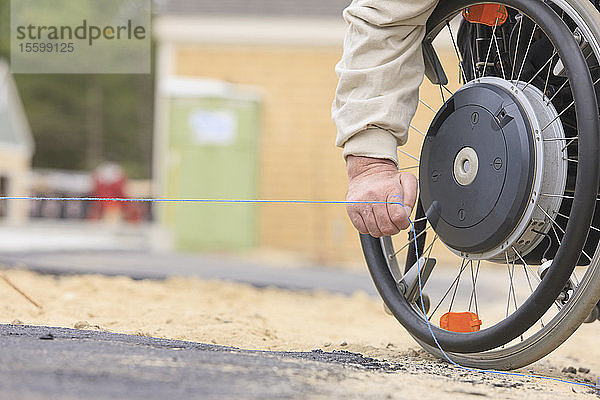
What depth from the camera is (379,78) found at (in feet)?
6.00

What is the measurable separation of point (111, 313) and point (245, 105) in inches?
248

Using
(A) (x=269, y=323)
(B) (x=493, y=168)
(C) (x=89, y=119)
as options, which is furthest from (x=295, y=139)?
(C) (x=89, y=119)

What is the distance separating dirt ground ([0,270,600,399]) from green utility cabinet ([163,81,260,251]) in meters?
4.38

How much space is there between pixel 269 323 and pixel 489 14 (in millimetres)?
1222

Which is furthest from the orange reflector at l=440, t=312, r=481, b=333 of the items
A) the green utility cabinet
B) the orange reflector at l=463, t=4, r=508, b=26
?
the green utility cabinet

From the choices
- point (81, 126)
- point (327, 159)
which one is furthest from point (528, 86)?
point (81, 126)

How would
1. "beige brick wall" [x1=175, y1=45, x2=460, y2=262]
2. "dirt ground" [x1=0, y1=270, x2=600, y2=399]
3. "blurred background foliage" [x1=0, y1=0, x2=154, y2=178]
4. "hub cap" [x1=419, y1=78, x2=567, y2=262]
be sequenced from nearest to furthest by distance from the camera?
1. "dirt ground" [x1=0, y1=270, x2=600, y2=399]
2. "hub cap" [x1=419, y1=78, x2=567, y2=262]
3. "beige brick wall" [x1=175, y1=45, x2=460, y2=262]
4. "blurred background foliage" [x1=0, y1=0, x2=154, y2=178]

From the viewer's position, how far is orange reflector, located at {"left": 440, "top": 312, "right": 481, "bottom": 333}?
5.85 feet

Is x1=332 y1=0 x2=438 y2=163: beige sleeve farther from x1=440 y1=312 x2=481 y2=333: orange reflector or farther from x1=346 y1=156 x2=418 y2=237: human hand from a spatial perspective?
x1=440 y1=312 x2=481 y2=333: orange reflector

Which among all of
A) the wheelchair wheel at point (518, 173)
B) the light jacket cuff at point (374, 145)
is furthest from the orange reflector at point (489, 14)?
the light jacket cuff at point (374, 145)

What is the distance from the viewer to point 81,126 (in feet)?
77.8

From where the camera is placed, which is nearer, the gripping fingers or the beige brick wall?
the gripping fingers

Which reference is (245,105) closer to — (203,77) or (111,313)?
(203,77)

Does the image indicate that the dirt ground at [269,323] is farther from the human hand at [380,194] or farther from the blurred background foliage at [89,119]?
the blurred background foliage at [89,119]
